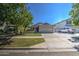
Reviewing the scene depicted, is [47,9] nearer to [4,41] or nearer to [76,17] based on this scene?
[76,17]

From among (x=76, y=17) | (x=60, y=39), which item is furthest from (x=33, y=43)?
(x=76, y=17)

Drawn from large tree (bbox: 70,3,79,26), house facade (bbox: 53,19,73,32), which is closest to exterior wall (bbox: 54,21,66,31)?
house facade (bbox: 53,19,73,32)

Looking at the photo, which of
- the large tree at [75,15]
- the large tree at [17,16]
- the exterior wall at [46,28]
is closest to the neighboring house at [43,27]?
the exterior wall at [46,28]

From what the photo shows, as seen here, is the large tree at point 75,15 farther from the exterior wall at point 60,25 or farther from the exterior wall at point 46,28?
the exterior wall at point 46,28

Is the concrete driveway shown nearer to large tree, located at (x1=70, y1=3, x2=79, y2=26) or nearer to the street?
the street

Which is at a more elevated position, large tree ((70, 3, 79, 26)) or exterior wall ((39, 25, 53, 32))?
large tree ((70, 3, 79, 26))

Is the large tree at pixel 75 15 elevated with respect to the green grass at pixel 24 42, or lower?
elevated
